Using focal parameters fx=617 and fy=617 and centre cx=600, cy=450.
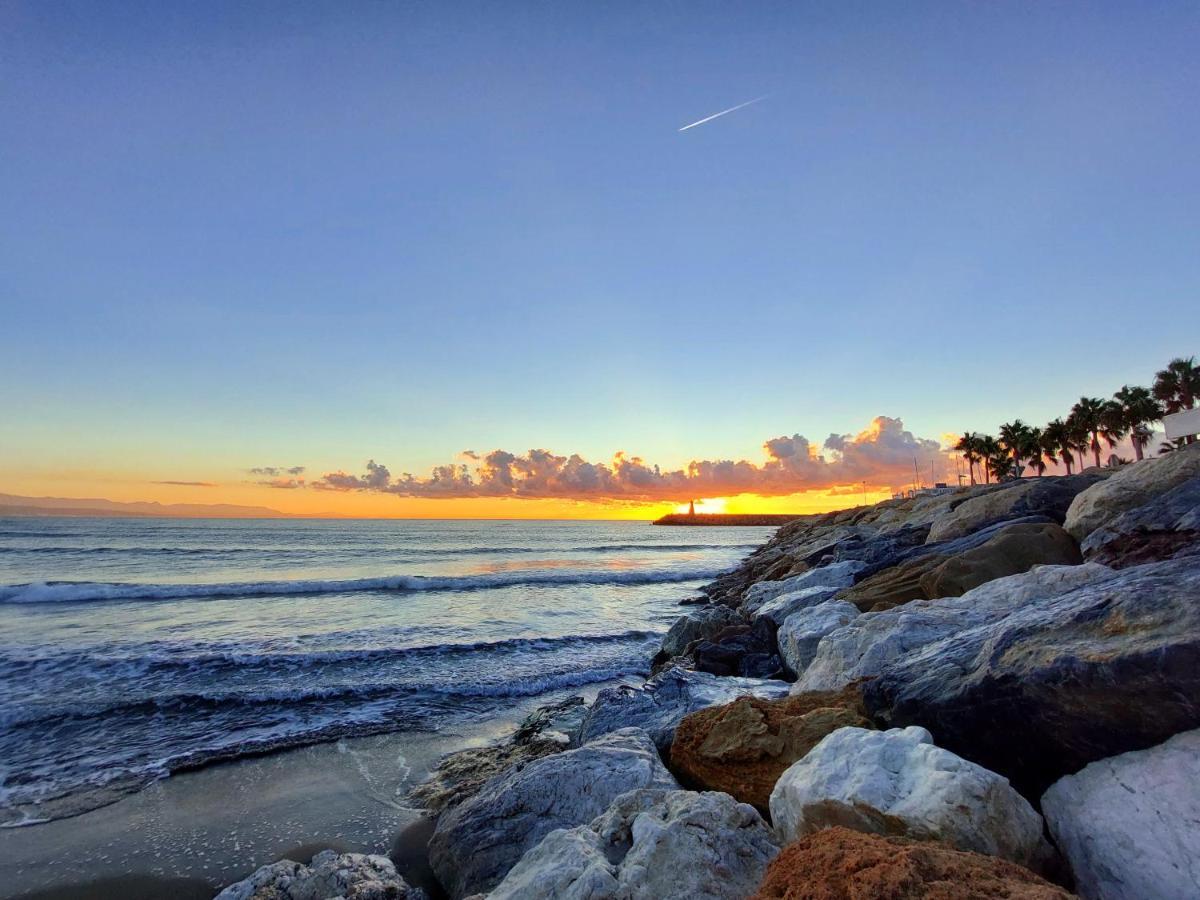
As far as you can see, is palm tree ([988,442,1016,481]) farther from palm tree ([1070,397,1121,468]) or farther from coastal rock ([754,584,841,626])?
coastal rock ([754,584,841,626])

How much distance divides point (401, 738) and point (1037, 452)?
9045cm

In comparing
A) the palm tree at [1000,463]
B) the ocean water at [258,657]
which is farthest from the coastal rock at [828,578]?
the palm tree at [1000,463]

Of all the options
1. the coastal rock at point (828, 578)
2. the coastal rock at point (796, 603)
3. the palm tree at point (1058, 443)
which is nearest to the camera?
the coastal rock at point (796, 603)

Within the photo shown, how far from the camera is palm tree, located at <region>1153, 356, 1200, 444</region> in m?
55.5

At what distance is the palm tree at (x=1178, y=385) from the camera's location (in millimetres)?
55469

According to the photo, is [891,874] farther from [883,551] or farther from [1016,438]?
[1016,438]

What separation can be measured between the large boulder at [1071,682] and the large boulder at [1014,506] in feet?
34.3

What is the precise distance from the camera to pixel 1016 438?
268ft

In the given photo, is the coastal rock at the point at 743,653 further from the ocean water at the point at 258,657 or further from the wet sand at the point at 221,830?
the wet sand at the point at 221,830

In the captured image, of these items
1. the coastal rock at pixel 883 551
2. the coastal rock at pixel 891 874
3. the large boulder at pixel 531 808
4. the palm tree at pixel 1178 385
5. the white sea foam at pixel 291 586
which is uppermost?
the palm tree at pixel 1178 385

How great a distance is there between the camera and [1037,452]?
78875mm

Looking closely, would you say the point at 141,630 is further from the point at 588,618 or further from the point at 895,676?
the point at 895,676

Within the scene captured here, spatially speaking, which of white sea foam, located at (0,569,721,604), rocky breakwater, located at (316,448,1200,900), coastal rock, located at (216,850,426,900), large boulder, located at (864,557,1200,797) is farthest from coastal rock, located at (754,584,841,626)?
white sea foam, located at (0,569,721,604)

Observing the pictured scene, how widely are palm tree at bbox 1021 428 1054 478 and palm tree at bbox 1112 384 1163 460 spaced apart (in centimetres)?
Answer: 1298
